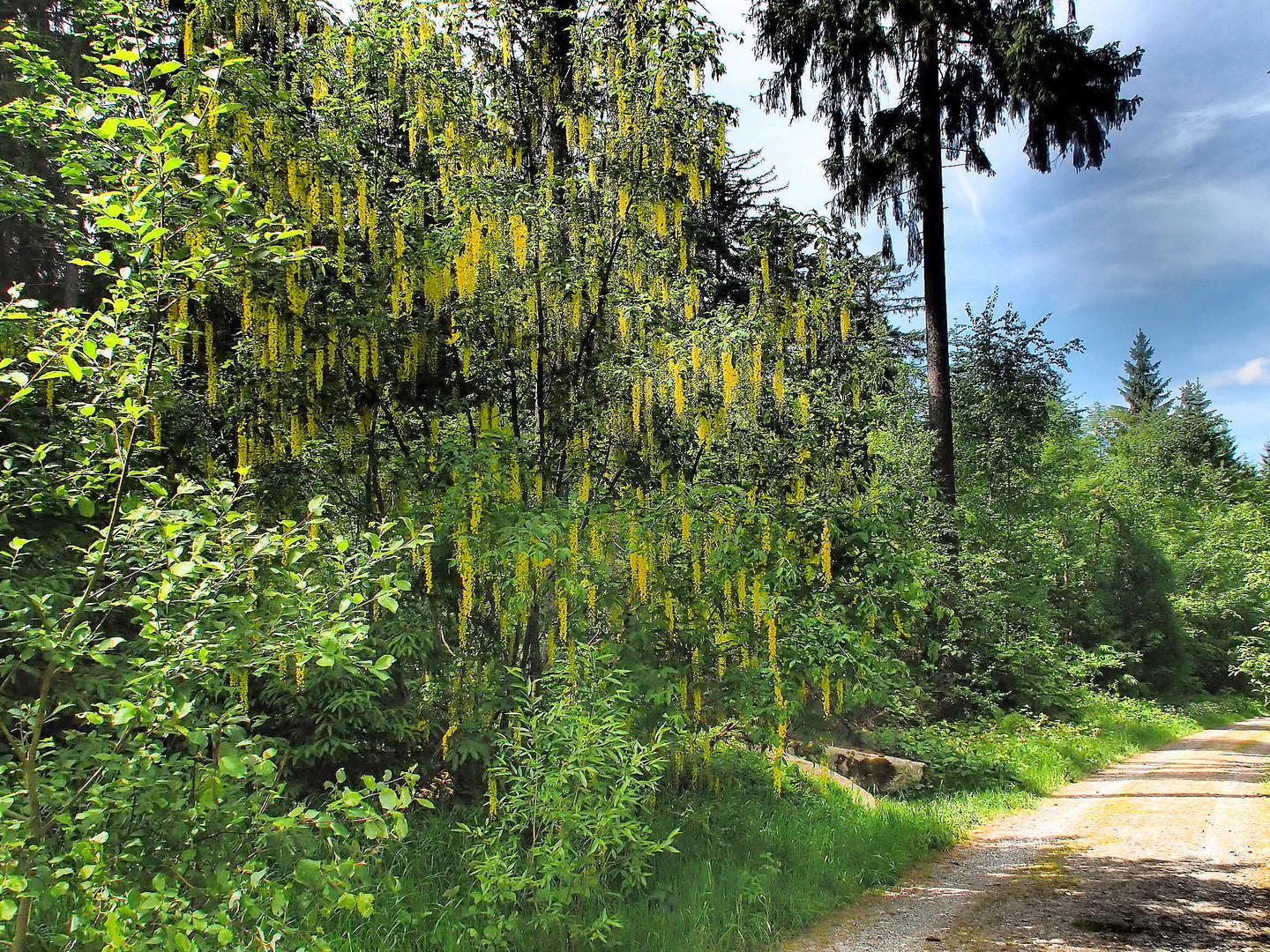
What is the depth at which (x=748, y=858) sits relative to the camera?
493 cm

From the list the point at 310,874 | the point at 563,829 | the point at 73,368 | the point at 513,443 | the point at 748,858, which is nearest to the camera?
the point at 73,368

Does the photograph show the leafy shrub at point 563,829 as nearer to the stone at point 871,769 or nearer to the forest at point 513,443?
the forest at point 513,443

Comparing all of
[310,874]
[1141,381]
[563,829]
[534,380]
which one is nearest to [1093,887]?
[563,829]

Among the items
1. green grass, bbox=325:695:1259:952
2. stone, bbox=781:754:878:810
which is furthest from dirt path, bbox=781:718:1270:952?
stone, bbox=781:754:878:810

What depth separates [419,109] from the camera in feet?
14.7

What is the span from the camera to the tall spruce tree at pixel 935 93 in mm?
10266

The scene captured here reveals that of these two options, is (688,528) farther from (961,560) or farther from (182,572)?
(961,560)

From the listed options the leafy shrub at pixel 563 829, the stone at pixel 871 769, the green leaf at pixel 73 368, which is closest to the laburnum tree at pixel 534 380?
the leafy shrub at pixel 563 829

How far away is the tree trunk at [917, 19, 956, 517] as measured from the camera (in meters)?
10.5

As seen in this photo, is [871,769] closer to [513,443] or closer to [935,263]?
[513,443]

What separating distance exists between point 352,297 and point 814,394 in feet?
9.67

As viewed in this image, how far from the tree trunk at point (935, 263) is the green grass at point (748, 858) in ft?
14.0

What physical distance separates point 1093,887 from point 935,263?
332 inches

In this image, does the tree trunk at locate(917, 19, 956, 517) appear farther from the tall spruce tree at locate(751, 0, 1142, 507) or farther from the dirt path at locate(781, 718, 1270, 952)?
the dirt path at locate(781, 718, 1270, 952)
